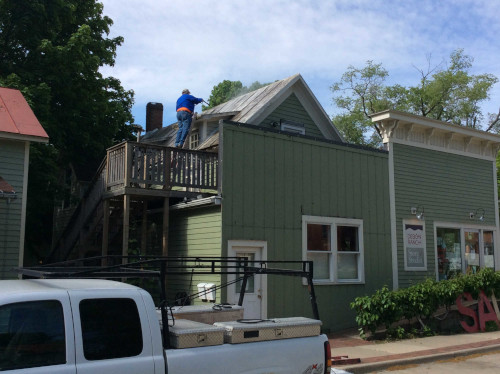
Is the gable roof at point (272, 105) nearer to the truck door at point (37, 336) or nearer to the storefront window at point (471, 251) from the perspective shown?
the storefront window at point (471, 251)

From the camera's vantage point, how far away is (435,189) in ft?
55.7

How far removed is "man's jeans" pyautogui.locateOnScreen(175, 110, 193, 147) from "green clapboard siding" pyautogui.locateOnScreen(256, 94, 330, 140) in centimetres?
303

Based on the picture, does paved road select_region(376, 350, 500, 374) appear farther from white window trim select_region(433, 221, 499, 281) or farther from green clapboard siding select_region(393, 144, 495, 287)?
white window trim select_region(433, 221, 499, 281)

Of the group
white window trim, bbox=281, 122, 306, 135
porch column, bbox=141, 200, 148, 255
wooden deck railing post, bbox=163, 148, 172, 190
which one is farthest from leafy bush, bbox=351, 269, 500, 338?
white window trim, bbox=281, 122, 306, 135

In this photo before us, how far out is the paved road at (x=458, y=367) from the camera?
31.3 ft

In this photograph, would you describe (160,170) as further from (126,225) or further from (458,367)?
(458,367)

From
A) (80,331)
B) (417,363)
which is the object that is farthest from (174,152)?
(80,331)

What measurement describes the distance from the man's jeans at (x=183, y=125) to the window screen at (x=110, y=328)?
10644mm

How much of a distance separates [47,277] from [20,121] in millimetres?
7829

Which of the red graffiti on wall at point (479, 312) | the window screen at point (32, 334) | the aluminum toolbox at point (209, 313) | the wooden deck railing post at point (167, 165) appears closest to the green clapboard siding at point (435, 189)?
the red graffiti on wall at point (479, 312)

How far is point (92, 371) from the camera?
149 inches

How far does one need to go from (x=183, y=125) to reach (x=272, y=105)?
3.67 m

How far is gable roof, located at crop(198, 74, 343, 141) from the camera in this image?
16.7m

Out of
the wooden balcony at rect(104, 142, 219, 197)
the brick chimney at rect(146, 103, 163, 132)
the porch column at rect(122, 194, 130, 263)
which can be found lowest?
the porch column at rect(122, 194, 130, 263)
